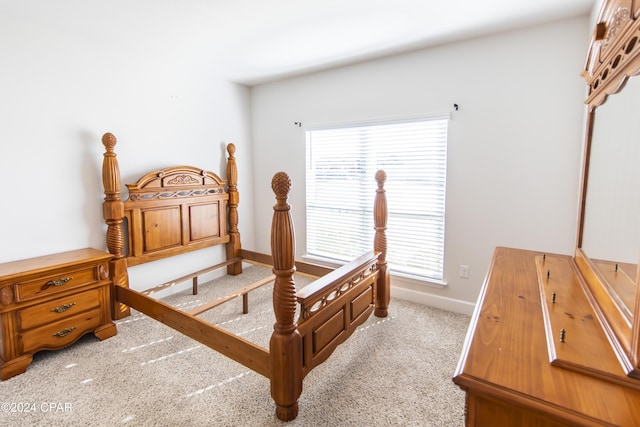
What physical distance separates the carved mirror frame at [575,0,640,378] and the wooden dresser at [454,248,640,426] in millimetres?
38

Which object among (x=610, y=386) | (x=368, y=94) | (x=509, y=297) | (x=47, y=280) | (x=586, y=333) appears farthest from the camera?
(x=368, y=94)

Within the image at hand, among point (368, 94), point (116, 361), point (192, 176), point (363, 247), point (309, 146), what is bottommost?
point (116, 361)

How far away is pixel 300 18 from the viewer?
7.74 feet

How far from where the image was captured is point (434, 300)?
311 centimetres

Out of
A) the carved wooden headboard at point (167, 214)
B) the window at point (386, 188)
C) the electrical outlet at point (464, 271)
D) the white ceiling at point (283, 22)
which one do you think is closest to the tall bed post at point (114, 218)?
the carved wooden headboard at point (167, 214)

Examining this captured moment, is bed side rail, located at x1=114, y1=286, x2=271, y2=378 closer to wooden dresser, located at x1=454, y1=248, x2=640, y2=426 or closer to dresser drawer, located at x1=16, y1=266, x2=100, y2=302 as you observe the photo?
dresser drawer, located at x1=16, y1=266, x2=100, y2=302

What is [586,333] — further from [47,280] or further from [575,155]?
[47,280]

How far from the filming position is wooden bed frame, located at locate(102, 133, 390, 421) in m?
1.67

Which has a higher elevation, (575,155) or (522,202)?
(575,155)

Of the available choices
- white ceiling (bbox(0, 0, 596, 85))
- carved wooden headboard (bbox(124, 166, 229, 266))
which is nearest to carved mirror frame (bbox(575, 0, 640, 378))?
white ceiling (bbox(0, 0, 596, 85))

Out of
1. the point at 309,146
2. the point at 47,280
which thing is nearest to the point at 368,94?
the point at 309,146

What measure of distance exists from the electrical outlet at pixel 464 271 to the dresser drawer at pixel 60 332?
10.1 ft

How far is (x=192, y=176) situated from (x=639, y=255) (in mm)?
3490

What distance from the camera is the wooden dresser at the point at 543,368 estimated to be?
2.30ft
